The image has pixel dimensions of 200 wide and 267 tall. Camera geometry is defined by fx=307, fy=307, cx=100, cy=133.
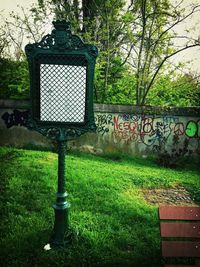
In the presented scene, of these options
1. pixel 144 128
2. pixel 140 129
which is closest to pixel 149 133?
pixel 144 128

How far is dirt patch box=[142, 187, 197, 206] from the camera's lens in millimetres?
6082

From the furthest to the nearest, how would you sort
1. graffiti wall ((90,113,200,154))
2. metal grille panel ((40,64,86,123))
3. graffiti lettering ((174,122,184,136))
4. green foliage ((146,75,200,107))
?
green foliage ((146,75,200,107)) < graffiti lettering ((174,122,184,136)) < graffiti wall ((90,113,200,154)) < metal grille panel ((40,64,86,123))

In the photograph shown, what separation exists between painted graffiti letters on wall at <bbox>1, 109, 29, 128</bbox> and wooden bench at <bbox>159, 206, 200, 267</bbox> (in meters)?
8.16

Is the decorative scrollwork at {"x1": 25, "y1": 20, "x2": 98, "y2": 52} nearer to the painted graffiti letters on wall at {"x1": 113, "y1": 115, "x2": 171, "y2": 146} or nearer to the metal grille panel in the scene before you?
the metal grille panel

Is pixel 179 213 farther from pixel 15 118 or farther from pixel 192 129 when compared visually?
pixel 15 118

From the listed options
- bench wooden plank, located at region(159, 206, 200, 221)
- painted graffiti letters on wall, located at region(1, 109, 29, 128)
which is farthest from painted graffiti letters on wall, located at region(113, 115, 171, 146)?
bench wooden plank, located at region(159, 206, 200, 221)

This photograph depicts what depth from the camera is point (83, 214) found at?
183 inches

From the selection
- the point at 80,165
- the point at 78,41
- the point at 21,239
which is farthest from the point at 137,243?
the point at 80,165

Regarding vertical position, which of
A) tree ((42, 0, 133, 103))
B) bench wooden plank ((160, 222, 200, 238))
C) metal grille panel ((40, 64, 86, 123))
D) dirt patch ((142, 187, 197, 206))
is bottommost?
dirt patch ((142, 187, 197, 206))

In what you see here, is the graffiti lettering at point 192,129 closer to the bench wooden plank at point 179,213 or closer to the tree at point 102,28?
the tree at point 102,28

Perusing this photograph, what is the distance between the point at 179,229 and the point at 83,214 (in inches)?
77.0

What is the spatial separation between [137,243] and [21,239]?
1.47 metres

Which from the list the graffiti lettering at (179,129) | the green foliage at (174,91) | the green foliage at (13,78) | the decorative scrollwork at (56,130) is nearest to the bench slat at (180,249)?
the decorative scrollwork at (56,130)

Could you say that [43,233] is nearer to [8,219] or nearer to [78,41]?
[8,219]
